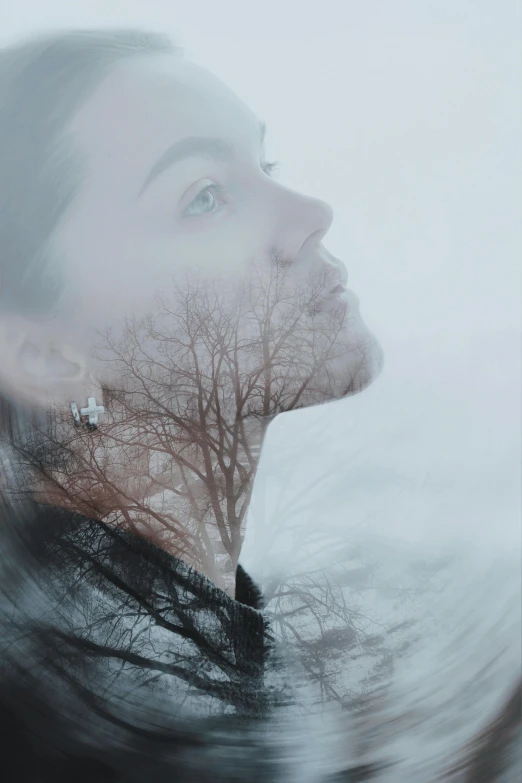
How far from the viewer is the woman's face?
93cm

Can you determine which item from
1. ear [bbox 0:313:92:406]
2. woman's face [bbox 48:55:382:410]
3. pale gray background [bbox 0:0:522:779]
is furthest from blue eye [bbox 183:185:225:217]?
ear [bbox 0:313:92:406]

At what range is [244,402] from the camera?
3.09 ft

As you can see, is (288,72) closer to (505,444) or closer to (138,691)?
(505,444)

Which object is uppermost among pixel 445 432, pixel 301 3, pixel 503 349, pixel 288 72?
pixel 301 3

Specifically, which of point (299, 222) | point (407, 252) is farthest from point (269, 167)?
point (407, 252)

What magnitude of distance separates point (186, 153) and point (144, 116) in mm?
81

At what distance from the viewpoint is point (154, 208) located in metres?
0.93

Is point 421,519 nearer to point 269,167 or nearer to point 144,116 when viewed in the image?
point 269,167

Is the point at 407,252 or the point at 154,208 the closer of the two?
the point at 154,208

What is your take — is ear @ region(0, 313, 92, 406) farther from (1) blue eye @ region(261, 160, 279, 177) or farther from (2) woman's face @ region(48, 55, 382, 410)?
(1) blue eye @ region(261, 160, 279, 177)

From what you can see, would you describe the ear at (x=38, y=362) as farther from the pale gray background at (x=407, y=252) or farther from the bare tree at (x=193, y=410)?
the pale gray background at (x=407, y=252)

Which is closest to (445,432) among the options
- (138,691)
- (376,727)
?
(376,727)

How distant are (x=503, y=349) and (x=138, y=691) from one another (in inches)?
30.0

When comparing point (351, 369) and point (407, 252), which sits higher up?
point (407, 252)
